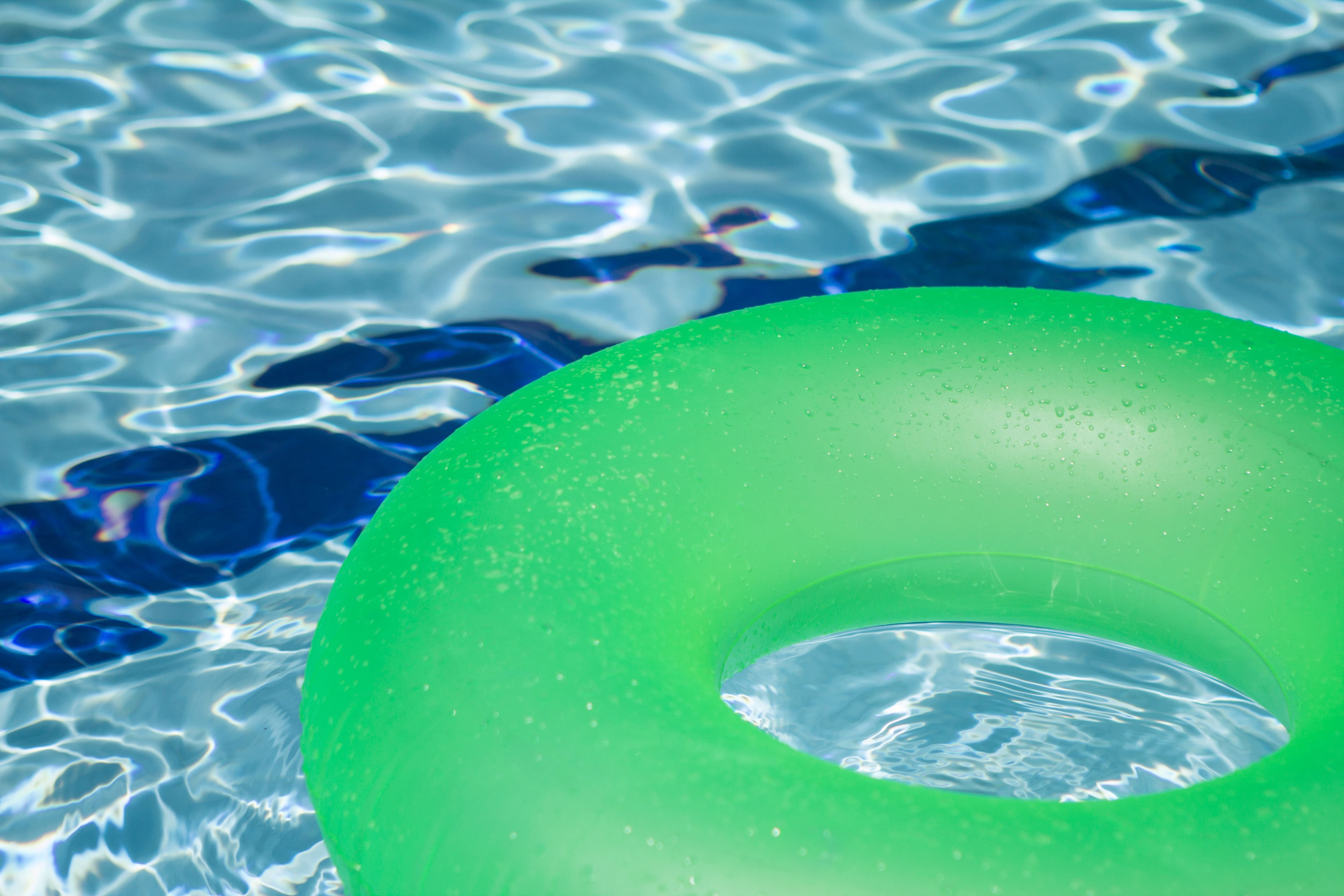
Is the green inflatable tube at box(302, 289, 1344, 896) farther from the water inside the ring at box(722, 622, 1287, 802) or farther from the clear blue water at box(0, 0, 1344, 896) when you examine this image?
the clear blue water at box(0, 0, 1344, 896)

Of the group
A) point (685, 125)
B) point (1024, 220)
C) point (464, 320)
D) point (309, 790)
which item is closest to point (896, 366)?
point (309, 790)

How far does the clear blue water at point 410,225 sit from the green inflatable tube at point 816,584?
64 cm

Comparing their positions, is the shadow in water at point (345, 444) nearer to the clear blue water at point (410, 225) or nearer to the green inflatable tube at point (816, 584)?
the clear blue water at point (410, 225)

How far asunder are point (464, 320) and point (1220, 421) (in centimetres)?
157

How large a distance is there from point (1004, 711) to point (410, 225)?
1.67 meters

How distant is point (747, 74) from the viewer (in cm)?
295

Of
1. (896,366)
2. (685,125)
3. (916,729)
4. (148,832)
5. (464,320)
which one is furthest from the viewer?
(685,125)

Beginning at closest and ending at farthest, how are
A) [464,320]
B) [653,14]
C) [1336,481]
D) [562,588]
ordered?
[562,588] → [1336,481] → [464,320] → [653,14]

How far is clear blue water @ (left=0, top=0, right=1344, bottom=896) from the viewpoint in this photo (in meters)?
1.84

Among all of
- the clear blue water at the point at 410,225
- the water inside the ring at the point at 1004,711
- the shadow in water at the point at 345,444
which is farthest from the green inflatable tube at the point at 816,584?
the shadow in water at the point at 345,444

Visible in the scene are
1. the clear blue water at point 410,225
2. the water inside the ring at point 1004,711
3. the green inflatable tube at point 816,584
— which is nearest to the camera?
the green inflatable tube at point 816,584

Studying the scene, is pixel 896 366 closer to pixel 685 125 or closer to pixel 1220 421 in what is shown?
pixel 1220 421

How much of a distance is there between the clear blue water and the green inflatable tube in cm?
64

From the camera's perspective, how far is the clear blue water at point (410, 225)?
184cm
